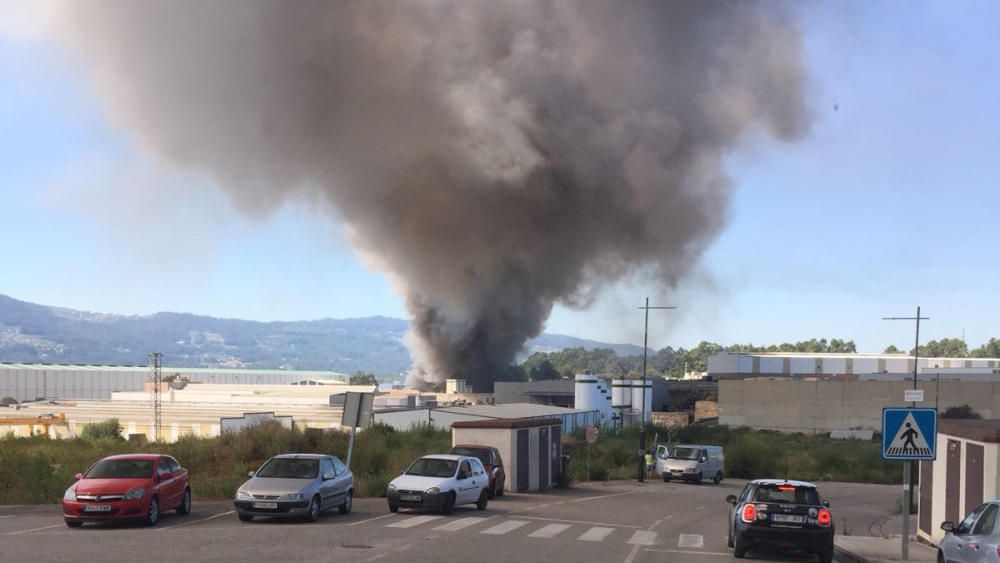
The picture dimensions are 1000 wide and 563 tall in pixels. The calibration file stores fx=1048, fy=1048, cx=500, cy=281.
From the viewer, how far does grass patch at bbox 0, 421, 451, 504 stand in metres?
23.7

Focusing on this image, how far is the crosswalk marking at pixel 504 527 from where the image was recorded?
1797 centimetres

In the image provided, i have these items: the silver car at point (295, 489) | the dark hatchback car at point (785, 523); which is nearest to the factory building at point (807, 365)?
the silver car at point (295, 489)

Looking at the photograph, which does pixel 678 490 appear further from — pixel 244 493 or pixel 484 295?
pixel 484 295

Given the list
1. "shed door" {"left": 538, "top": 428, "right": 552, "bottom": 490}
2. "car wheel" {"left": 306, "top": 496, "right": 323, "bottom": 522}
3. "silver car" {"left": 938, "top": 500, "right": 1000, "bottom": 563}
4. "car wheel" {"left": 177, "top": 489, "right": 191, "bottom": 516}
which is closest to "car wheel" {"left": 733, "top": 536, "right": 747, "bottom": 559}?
"silver car" {"left": 938, "top": 500, "right": 1000, "bottom": 563}

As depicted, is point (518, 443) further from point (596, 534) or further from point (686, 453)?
point (686, 453)

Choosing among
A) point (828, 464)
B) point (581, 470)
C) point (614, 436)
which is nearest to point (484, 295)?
point (614, 436)

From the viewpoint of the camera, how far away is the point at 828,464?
50.8 meters

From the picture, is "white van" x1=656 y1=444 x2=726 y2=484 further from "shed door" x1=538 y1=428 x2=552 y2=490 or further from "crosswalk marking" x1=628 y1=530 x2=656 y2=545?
"crosswalk marking" x1=628 y1=530 x2=656 y2=545

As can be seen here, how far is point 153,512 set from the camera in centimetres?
1778

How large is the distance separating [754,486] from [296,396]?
280ft

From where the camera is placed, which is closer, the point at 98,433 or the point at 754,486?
the point at 754,486

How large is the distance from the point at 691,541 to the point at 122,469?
397 inches

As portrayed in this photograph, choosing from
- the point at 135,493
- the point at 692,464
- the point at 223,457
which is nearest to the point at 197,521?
the point at 135,493

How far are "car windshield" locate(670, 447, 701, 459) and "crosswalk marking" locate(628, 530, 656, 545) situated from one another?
21745 millimetres
